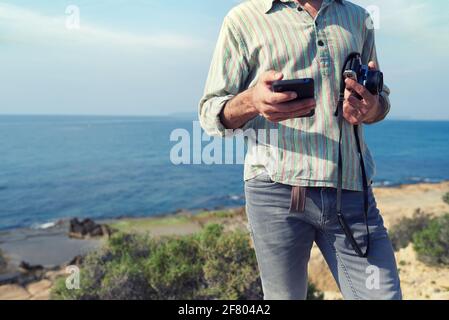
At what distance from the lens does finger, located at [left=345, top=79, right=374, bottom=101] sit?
5.69 feet

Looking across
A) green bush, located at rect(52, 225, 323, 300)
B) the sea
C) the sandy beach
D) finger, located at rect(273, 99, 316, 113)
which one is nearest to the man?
finger, located at rect(273, 99, 316, 113)

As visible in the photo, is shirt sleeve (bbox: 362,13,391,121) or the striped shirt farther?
shirt sleeve (bbox: 362,13,391,121)

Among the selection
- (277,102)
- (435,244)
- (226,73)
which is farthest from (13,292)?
(277,102)

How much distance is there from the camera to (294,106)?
1524 mm

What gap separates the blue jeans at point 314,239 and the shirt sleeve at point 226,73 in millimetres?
343

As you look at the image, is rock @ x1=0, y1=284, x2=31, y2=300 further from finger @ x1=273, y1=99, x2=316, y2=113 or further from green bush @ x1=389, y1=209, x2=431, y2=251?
finger @ x1=273, y1=99, x2=316, y2=113

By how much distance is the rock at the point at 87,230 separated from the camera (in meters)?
22.0

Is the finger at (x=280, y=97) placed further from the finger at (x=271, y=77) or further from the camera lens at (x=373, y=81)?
the camera lens at (x=373, y=81)

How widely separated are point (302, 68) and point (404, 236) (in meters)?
10.6

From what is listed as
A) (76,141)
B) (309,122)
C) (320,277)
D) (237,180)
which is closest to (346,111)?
(309,122)

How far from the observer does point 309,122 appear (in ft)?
6.15

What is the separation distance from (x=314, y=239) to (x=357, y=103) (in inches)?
26.0

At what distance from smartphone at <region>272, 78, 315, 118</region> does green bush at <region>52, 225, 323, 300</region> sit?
489cm

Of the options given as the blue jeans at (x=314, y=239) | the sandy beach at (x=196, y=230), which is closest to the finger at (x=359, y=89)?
the blue jeans at (x=314, y=239)
